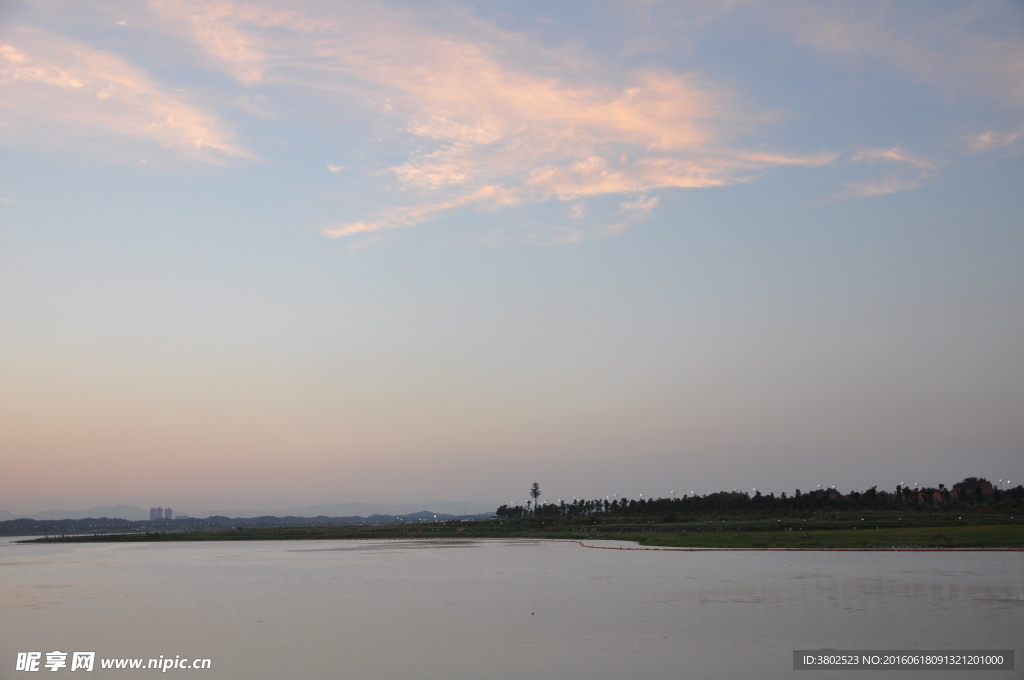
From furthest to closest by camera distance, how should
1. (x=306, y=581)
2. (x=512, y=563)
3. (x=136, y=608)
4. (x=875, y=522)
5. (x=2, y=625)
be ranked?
1. (x=875, y=522)
2. (x=512, y=563)
3. (x=306, y=581)
4. (x=136, y=608)
5. (x=2, y=625)

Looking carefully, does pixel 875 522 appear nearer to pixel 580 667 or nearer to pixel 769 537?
pixel 769 537

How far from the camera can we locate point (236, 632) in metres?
31.5

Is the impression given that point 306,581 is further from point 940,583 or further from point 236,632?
point 940,583

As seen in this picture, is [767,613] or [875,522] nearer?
[767,613]

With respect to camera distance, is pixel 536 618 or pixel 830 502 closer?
pixel 536 618

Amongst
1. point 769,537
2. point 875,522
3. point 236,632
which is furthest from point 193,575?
point 875,522

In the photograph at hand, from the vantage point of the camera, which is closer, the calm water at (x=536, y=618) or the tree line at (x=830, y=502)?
the calm water at (x=536, y=618)

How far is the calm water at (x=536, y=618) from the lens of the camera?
24391mm

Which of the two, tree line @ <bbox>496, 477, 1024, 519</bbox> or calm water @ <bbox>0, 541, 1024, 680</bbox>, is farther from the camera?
tree line @ <bbox>496, 477, 1024, 519</bbox>

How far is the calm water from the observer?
2439 cm

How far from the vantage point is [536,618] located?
33125 millimetres

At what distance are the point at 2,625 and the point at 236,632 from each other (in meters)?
12.0

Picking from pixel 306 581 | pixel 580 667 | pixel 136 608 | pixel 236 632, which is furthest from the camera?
pixel 306 581

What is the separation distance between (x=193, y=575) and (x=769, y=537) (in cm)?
5775
